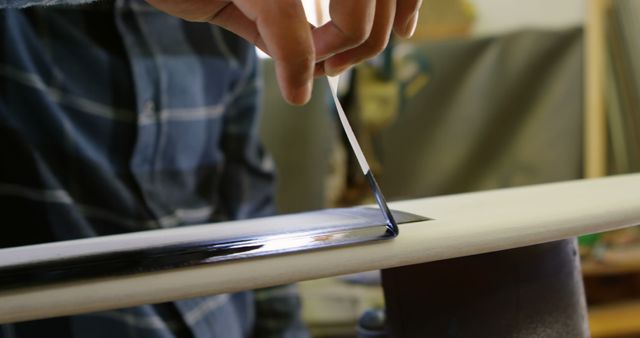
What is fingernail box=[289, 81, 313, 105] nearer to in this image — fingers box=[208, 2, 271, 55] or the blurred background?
fingers box=[208, 2, 271, 55]

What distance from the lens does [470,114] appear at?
5.82ft

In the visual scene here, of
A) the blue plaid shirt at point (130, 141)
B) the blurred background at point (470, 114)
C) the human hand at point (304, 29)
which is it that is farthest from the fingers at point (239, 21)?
the blurred background at point (470, 114)

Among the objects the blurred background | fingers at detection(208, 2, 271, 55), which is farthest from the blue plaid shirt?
the blurred background

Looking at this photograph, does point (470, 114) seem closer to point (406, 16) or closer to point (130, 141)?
point (130, 141)

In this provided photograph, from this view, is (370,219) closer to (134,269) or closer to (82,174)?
(134,269)

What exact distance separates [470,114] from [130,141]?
3.83 feet

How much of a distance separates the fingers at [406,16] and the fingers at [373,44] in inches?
0.5

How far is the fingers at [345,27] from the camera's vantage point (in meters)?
0.35

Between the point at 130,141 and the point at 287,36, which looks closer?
the point at 287,36

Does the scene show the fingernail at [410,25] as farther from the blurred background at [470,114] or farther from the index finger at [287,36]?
the blurred background at [470,114]

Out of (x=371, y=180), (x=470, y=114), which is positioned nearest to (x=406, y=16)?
(x=371, y=180)

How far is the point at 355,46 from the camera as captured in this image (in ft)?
1.23

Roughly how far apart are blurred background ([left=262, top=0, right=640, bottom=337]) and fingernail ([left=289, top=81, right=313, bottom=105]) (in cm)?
123

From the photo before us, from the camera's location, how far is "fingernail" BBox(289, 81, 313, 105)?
352 millimetres
